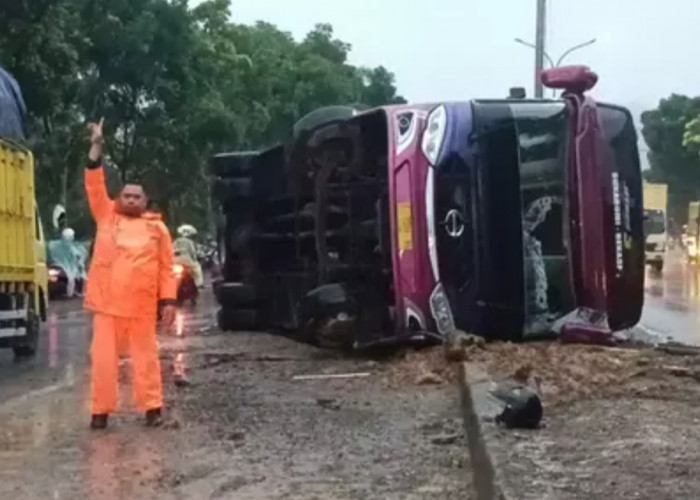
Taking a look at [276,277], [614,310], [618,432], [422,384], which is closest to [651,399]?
[618,432]

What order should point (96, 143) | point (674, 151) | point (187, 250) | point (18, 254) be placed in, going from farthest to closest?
point (674, 151), point (187, 250), point (18, 254), point (96, 143)

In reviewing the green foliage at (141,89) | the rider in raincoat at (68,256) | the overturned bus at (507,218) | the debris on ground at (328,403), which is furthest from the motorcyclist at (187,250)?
the debris on ground at (328,403)

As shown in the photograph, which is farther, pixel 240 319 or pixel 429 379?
pixel 240 319

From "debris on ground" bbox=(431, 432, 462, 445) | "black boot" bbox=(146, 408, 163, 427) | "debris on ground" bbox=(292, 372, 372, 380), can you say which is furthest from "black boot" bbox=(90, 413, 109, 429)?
"debris on ground" bbox=(292, 372, 372, 380)

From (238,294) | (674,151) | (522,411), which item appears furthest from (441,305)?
(674,151)

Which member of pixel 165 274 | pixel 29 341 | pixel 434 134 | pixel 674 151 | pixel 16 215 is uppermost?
pixel 674 151

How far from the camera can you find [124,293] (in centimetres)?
985

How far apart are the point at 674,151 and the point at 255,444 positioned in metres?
90.8

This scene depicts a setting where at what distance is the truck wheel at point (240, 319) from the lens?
17656mm

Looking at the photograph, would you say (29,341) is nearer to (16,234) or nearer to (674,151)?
(16,234)

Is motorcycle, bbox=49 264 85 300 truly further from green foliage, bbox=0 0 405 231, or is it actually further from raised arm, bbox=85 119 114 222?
raised arm, bbox=85 119 114 222

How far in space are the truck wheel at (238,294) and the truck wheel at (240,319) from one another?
79mm

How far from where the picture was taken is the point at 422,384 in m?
11.6

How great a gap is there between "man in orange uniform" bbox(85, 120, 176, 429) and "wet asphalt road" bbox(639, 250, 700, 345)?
753cm
